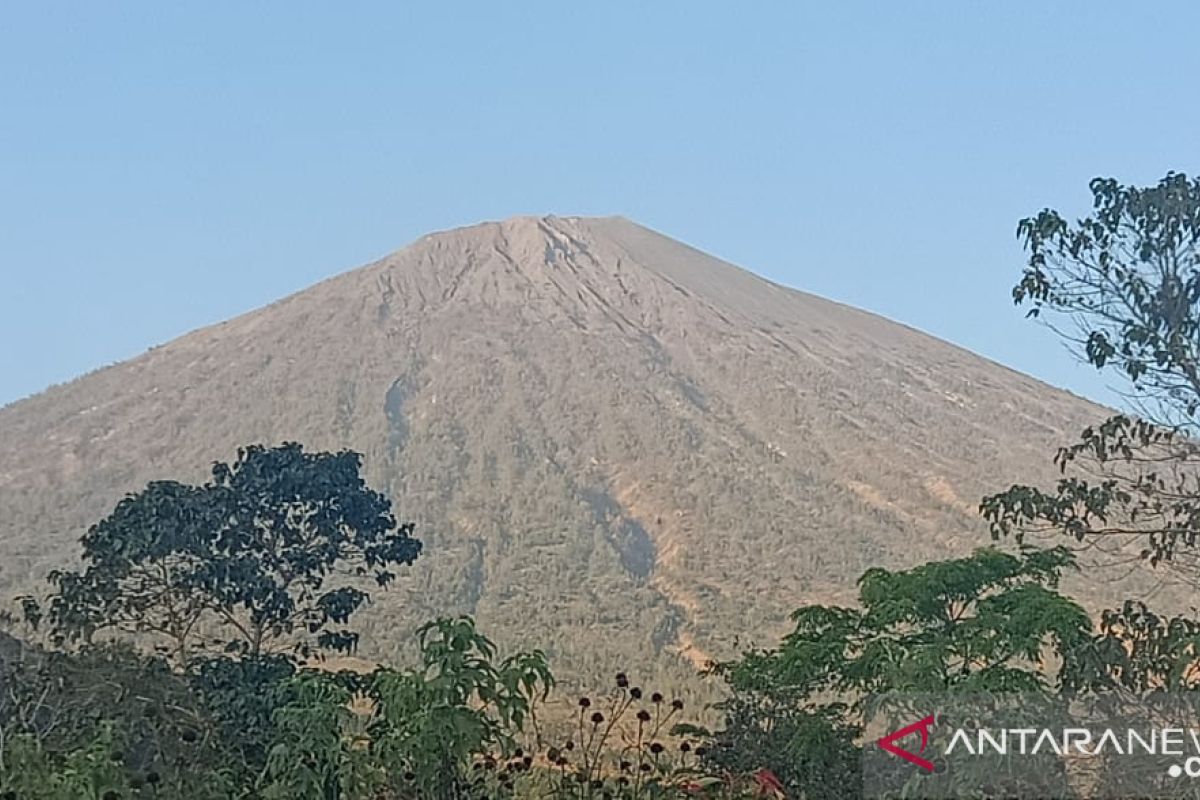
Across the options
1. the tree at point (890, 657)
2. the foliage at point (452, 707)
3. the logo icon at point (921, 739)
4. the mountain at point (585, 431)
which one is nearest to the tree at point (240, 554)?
the tree at point (890, 657)

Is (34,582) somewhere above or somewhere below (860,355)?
below

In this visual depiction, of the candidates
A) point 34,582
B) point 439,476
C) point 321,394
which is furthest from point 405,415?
point 34,582

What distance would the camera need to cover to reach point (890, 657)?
17.6 ft

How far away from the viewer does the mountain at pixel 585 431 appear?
30.5 m

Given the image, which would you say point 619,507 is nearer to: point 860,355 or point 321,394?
point 321,394

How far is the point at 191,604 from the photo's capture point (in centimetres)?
698

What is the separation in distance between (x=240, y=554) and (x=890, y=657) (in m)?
3.27

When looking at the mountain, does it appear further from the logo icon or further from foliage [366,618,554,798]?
foliage [366,618,554,798]

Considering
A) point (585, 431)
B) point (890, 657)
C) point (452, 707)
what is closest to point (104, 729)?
point (452, 707)

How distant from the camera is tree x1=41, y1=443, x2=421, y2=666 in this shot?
6.92 meters

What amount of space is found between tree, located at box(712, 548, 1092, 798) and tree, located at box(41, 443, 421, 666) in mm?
1947

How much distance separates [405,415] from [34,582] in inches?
702

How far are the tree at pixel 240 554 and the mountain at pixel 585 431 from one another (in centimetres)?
1359

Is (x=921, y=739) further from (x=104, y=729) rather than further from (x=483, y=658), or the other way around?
(x=104, y=729)
